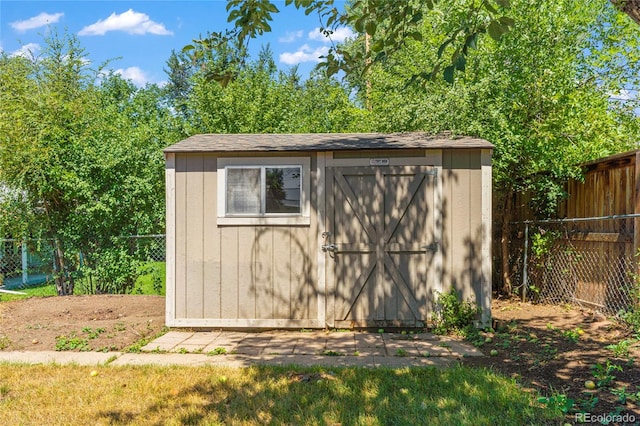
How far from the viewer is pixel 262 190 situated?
602cm

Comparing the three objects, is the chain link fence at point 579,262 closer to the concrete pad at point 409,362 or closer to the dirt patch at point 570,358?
the dirt patch at point 570,358

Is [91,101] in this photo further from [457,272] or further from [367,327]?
[457,272]

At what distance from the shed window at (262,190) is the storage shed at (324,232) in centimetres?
1

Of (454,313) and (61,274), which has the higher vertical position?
(61,274)

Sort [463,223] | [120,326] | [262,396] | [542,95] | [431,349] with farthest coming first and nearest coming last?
[542,95] → [120,326] → [463,223] → [431,349] → [262,396]

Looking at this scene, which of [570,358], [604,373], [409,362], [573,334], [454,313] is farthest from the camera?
[454,313]

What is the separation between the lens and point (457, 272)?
5.90 meters

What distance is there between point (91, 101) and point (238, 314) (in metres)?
6.08

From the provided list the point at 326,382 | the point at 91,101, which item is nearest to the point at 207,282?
the point at 326,382

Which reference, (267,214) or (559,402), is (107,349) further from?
(559,402)

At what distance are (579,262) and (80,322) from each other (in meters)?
6.86

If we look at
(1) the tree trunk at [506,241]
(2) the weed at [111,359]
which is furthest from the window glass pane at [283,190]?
(1) the tree trunk at [506,241]

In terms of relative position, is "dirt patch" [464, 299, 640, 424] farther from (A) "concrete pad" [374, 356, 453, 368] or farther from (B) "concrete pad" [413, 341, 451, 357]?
(B) "concrete pad" [413, 341, 451, 357]

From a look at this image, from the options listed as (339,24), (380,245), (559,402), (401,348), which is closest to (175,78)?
(380,245)
